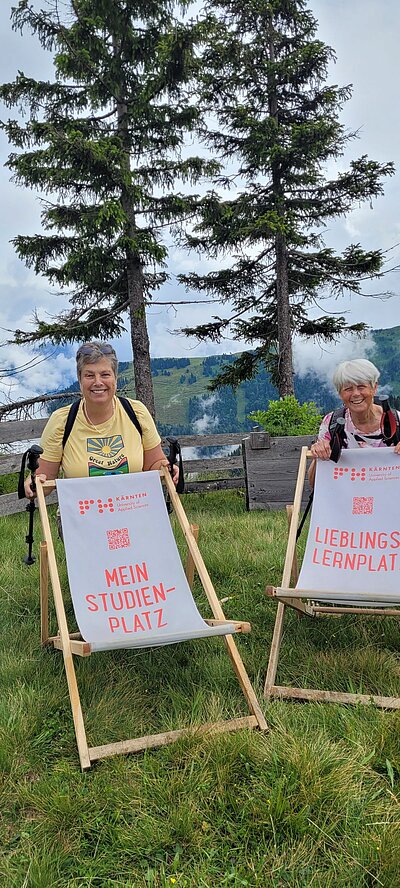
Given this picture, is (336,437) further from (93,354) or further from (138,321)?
(138,321)

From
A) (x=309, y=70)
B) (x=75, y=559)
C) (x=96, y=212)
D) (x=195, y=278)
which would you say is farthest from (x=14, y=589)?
(x=309, y=70)

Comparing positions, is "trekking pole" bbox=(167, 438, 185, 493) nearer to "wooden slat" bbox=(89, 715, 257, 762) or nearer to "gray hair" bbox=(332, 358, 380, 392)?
"gray hair" bbox=(332, 358, 380, 392)

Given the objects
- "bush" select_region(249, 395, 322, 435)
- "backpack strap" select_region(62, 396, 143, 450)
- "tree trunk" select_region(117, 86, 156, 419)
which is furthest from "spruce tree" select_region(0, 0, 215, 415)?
"backpack strap" select_region(62, 396, 143, 450)

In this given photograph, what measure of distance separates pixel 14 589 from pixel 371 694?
237 centimetres

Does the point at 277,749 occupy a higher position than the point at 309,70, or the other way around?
the point at 309,70

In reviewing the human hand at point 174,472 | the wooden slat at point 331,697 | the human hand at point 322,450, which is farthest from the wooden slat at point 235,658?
the human hand at point 322,450

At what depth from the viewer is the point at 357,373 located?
127 inches

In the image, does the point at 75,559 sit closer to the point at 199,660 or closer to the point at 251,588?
the point at 199,660

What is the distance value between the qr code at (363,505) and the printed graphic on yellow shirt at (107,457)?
1.27 metres

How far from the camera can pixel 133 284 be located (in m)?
9.20

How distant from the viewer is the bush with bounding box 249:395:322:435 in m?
7.05

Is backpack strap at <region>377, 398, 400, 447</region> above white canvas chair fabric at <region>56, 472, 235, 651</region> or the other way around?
above

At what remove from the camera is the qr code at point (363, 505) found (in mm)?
3301

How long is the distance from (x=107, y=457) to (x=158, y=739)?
1549 millimetres
